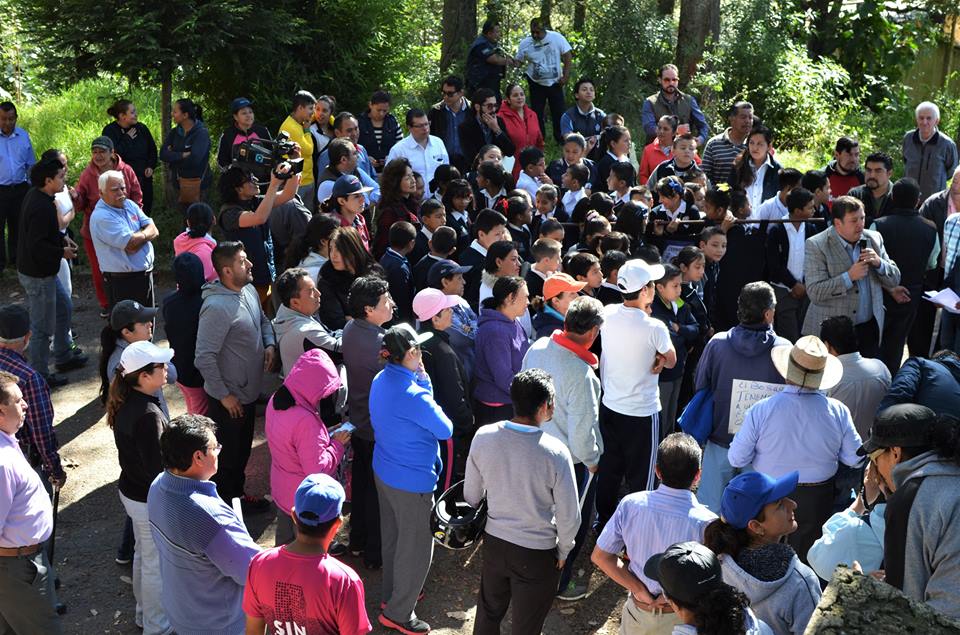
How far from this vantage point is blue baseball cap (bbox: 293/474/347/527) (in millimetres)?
3834

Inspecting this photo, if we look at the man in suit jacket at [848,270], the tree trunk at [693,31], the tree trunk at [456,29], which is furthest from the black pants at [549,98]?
the man in suit jacket at [848,270]

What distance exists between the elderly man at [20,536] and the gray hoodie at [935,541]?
406 cm

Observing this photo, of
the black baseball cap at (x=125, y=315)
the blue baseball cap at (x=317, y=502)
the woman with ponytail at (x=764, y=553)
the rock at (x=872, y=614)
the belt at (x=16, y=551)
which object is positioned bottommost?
the belt at (x=16, y=551)

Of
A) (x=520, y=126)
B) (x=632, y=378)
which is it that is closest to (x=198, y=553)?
(x=632, y=378)

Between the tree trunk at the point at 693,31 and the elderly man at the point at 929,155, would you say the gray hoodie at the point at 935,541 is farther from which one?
the tree trunk at the point at 693,31

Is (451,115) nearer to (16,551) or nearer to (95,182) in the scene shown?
(95,182)

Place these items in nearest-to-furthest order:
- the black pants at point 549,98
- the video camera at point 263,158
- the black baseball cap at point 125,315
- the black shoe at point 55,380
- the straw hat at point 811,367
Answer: the straw hat at point 811,367, the black baseball cap at point 125,315, the video camera at point 263,158, the black shoe at point 55,380, the black pants at point 549,98

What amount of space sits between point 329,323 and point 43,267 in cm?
323

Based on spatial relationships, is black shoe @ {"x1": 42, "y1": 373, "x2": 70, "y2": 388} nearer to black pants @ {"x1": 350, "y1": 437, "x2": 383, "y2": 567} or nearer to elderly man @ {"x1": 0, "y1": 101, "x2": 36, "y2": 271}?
elderly man @ {"x1": 0, "y1": 101, "x2": 36, "y2": 271}

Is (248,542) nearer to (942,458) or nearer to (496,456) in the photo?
(496,456)

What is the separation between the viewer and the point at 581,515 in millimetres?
5938

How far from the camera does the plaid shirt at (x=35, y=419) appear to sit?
5648 millimetres

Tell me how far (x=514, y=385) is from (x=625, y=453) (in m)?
2.03

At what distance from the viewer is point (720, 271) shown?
8.44m
